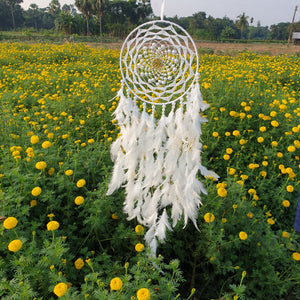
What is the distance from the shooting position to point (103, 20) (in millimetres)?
51656

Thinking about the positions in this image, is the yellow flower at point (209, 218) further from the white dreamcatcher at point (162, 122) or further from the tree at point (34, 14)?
the tree at point (34, 14)

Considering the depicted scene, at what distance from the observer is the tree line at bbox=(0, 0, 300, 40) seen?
128ft

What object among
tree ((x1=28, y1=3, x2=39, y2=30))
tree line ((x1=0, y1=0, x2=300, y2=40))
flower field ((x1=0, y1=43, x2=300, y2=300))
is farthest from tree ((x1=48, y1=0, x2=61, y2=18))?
flower field ((x1=0, y1=43, x2=300, y2=300))

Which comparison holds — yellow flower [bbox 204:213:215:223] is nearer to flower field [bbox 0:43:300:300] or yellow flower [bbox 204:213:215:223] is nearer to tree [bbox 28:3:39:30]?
flower field [bbox 0:43:300:300]

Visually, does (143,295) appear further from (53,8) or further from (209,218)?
(53,8)

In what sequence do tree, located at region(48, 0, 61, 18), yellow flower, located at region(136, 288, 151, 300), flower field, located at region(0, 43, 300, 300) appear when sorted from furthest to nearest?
tree, located at region(48, 0, 61, 18) → flower field, located at region(0, 43, 300, 300) → yellow flower, located at region(136, 288, 151, 300)

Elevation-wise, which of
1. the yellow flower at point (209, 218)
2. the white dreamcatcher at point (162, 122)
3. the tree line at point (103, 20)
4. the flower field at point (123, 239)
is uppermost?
the tree line at point (103, 20)

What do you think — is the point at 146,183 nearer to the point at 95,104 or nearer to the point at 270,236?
the point at 270,236

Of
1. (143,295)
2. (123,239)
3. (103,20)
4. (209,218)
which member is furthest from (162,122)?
(103,20)

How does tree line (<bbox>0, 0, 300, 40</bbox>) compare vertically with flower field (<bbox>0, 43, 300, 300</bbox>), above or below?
above

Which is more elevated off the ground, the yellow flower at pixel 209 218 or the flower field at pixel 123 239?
the yellow flower at pixel 209 218

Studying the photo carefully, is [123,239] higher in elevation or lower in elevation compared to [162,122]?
lower

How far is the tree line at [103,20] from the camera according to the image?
39.1m

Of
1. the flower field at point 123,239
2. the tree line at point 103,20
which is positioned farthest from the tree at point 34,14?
the flower field at point 123,239
